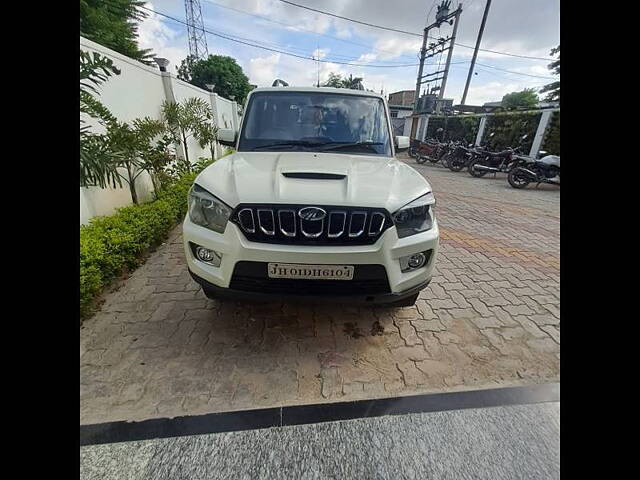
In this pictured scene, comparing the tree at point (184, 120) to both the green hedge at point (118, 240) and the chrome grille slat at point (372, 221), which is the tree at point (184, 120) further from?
the chrome grille slat at point (372, 221)

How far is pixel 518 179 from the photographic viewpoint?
30.2ft

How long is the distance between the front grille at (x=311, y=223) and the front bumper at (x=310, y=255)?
0.14 ft

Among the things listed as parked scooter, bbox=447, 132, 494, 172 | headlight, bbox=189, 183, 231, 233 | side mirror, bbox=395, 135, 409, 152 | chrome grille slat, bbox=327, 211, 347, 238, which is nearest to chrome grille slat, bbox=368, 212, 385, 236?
chrome grille slat, bbox=327, 211, 347, 238

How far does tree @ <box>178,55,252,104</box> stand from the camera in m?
26.3

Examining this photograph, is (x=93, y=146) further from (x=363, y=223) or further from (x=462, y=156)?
(x=462, y=156)

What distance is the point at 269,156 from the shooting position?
2354 mm

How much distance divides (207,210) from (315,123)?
149 centimetres
